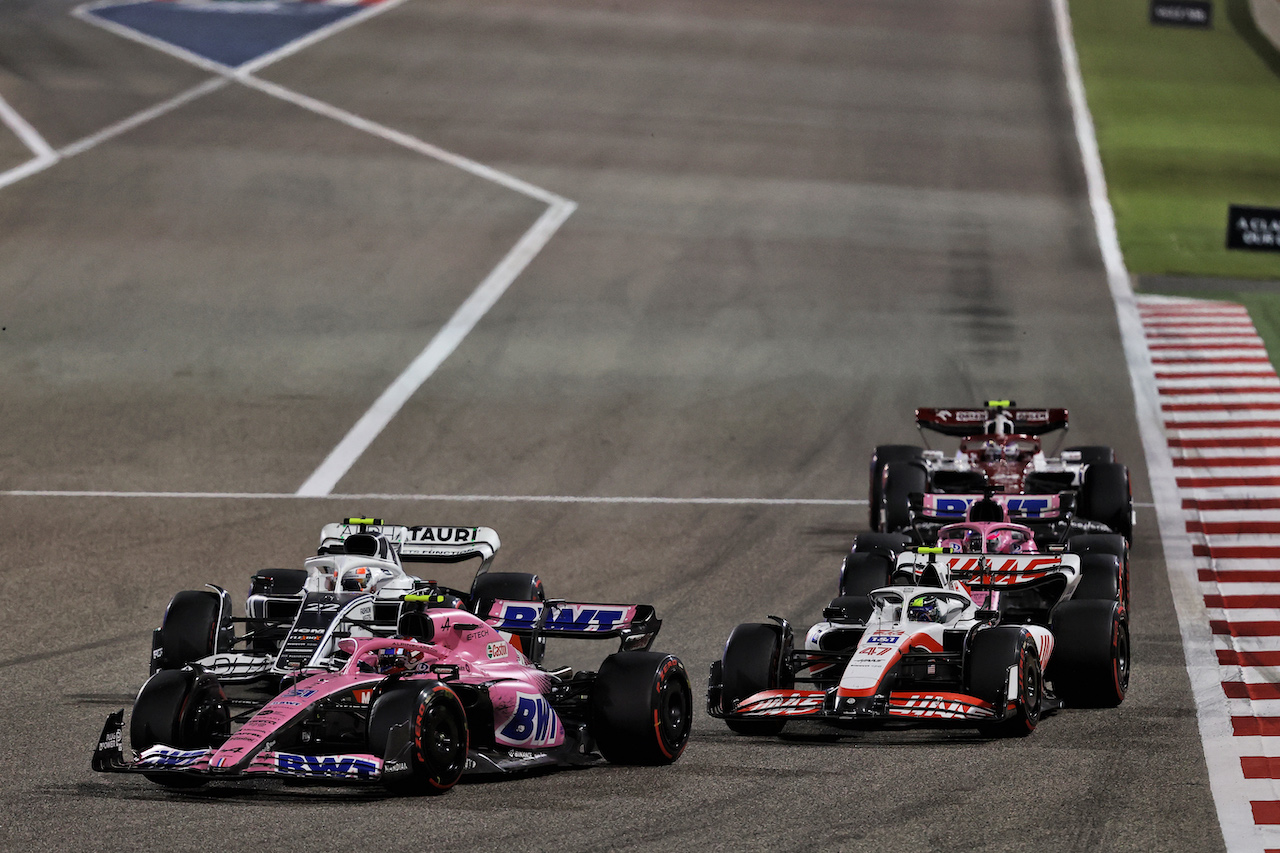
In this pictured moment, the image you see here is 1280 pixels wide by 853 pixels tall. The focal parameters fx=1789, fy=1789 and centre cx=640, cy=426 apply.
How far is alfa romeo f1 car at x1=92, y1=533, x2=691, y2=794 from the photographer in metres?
11.2

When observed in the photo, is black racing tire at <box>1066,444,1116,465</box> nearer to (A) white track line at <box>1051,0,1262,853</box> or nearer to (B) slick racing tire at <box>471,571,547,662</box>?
(A) white track line at <box>1051,0,1262,853</box>

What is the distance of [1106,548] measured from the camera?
673 inches

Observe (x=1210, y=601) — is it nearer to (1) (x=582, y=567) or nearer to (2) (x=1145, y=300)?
(1) (x=582, y=567)

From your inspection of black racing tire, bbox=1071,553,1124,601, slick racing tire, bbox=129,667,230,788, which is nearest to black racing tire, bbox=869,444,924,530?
black racing tire, bbox=1071,553,1124,601

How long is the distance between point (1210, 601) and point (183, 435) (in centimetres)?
1519

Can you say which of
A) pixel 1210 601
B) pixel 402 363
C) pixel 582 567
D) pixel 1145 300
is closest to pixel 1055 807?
pixel 1210 601

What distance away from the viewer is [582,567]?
69.1 ft

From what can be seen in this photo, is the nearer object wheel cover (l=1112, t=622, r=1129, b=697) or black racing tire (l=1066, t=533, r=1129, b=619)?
wheel cover (l=1112, t=622, r=1129, b=697)

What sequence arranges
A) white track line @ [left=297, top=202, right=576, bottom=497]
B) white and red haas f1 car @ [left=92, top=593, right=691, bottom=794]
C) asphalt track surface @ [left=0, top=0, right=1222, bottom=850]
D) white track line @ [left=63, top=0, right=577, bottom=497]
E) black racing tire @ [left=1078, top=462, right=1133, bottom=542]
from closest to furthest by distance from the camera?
1. white and red haas f1 car @ [left=92, top=593, right=691, bottom=794]
2. asphalt track surface @ [left=0, top=0, right=1222, bottom=850]
3. black racing tire @ [left=1078, top=462, right=1133, bottom=542]
4. white track line @ [left=297, top=202, right=576, bottom=497]
5. white track line @ [left=63, top=0, right=577, bottom=497]

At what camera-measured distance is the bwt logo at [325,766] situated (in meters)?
11.1

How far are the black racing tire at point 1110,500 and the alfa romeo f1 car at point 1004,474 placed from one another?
0.01 metres

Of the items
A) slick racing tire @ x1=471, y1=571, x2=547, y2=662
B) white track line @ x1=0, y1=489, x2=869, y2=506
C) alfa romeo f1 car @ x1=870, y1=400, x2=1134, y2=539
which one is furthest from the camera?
white track line @ x1=0, y1=489, x2=869, y2=506

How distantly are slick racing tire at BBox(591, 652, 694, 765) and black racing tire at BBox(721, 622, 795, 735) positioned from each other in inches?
44.9

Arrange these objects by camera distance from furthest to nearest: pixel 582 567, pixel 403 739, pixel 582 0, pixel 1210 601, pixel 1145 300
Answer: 1. pixel 582 0
2. pixel 1145 300
3. pixel 582 567
4. pixel 1210 601
5. pixel 403 739
